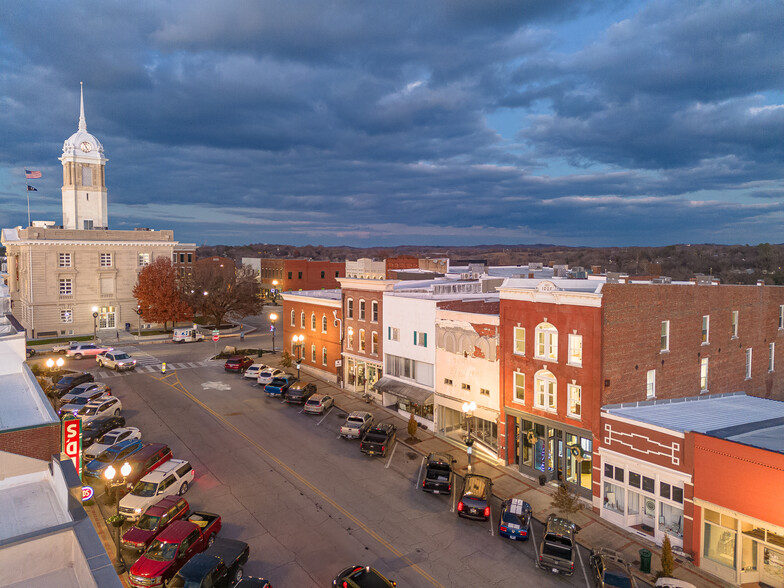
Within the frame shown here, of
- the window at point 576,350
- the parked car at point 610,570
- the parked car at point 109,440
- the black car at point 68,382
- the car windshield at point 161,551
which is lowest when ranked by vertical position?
the parked car at point 610,570

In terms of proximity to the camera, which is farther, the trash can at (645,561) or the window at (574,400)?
the window at (574,400)

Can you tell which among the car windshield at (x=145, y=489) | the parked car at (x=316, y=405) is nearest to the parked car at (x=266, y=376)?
the parked car at (x=316, y=405)

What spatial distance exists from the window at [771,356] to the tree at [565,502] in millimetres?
23874

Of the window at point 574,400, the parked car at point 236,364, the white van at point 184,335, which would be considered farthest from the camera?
the white van at point 184,335

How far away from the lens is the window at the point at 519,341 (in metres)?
31.3

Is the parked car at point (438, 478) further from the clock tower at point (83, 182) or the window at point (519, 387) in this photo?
the clock tower at point (83, 182)

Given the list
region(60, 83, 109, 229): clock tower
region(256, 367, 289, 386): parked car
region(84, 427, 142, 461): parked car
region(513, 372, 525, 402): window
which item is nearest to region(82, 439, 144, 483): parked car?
region(84, 427, 142, 461): parked car

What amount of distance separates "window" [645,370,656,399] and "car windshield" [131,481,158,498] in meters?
27.6

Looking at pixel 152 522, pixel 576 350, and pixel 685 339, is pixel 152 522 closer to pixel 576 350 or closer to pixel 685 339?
pixel 576 350

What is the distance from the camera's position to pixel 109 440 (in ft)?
102

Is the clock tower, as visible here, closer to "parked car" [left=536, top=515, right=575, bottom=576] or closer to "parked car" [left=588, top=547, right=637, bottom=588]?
"parked car" [left=536, top=515, right=575, bottom=576]

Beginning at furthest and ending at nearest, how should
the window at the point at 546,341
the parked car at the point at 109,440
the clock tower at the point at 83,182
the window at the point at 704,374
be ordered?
the clock tower at the point at 83,182 < the window at the point at 704,374 < the parked car at the point at 109,440 < the window at the point at 546,341

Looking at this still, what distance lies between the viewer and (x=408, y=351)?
40.5 metres

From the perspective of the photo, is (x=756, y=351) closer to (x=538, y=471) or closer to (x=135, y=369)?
(x=538, y=471)
